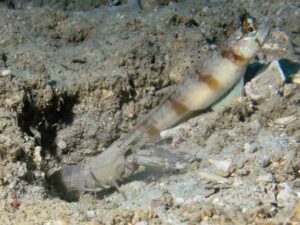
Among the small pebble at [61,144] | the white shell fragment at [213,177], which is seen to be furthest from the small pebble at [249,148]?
the small pebble at [61,144]

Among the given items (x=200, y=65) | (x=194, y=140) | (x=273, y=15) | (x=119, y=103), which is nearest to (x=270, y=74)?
(x=200, y=65)

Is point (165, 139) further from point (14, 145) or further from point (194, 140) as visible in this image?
point (14, 145)

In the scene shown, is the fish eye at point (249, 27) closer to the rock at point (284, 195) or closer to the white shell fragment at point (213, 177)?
the white shell fragment at point (213, 177)

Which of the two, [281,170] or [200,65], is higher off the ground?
[200,65]

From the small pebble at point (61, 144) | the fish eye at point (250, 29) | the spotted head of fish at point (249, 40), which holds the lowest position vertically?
the small pebble at point (61, 144)

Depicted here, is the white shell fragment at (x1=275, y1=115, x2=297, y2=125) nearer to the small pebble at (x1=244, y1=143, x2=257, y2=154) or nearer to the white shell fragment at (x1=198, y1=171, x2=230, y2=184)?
the small pebble at (x1=244, y1=143, x2=257, y2=154)

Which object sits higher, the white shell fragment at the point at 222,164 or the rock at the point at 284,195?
the rock at the point at 284,195

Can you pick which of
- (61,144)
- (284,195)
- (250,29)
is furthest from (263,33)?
(61,144)
